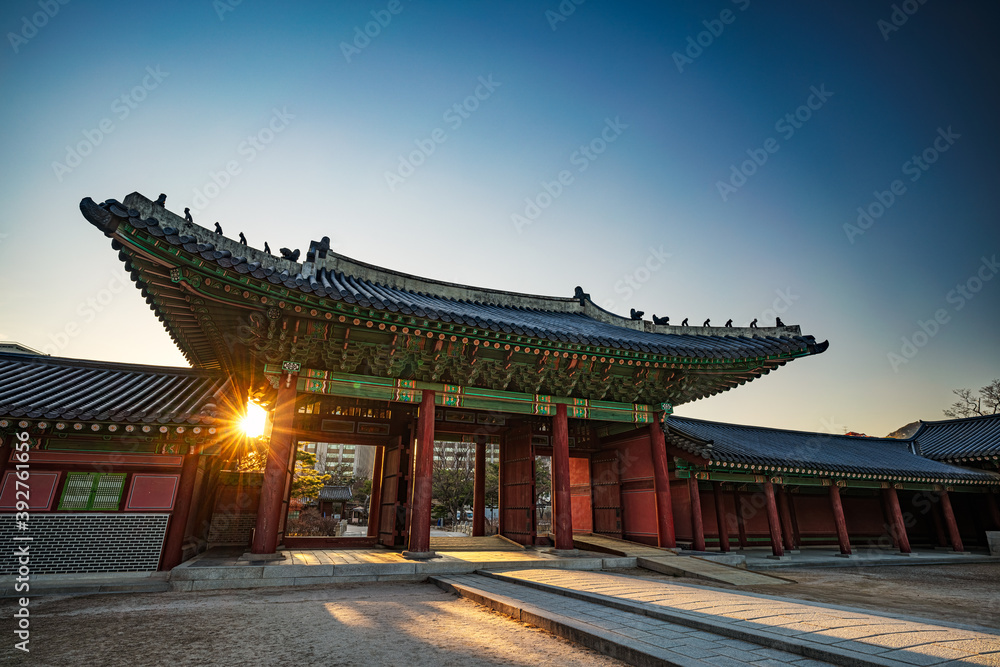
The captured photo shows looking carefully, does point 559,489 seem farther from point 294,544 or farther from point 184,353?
point 184,353

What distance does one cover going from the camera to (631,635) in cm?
450

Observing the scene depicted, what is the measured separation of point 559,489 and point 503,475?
336 cm

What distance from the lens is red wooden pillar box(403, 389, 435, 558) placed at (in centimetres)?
1073

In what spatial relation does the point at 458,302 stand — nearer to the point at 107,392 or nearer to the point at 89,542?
the point at 107,392

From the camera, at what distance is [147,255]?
320 inches

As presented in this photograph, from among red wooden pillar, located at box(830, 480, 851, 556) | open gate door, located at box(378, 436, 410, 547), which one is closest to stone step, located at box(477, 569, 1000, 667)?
open gate door, located at box(378, 436, 410, 547)

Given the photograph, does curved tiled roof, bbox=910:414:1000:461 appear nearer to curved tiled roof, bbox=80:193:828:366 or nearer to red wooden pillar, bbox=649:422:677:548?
curved tiled roof, bbox=80:193:828:366

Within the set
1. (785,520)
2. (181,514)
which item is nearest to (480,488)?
(181,514)

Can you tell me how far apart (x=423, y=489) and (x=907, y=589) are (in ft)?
35.3

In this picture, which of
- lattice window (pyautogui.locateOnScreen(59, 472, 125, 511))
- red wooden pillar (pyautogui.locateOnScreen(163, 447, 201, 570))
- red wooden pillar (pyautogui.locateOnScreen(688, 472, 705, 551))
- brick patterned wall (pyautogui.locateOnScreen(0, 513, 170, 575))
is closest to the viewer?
brick patterned wall (pyautogui.locateOnScreen(0, 513, 170, 575))

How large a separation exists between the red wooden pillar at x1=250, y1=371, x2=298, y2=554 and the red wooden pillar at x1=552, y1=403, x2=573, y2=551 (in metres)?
6.50

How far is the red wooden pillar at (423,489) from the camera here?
10727mm

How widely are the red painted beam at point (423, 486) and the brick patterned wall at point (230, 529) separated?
5.91 meters

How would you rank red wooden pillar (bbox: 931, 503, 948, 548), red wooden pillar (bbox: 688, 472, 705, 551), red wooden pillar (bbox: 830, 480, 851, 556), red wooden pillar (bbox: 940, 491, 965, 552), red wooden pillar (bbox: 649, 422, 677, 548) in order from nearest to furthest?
red wooden pillar (bbox: 649, 422, 677, 548) → red wooden pillar (bbox: 688, 472, 705, 551) → red wooden pillar (bbox: 830, 480, 851, 556) → red wooden pillar (bbox: 940, 491, 965, 552) → red wooden pillar (bbox: 931, 503, 948, 548)
